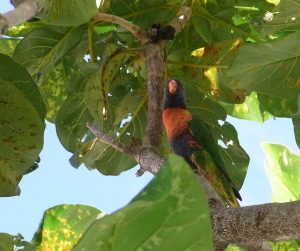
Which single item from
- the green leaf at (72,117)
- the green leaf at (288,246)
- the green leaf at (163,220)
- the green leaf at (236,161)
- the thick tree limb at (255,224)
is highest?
the green leaf at (72,117)

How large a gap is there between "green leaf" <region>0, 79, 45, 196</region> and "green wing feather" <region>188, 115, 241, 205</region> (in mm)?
1072

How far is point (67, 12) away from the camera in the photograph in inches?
73.9

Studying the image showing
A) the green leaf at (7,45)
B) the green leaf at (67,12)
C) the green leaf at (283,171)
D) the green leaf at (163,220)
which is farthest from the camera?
the green leaf at (7,45)

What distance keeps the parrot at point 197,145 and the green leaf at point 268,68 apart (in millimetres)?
509

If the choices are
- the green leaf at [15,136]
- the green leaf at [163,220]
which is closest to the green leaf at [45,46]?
the green leaf at [15,136]

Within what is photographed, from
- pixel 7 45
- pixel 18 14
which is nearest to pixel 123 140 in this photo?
pixel 7 45

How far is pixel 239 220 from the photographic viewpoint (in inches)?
34.5

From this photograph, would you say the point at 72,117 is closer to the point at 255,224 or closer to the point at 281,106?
the point at 281,106

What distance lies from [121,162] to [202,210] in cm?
182

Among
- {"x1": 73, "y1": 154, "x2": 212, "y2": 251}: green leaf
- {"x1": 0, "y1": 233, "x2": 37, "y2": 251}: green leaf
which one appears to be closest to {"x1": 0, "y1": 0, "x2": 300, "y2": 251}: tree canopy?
{"x1": 0, "y1": 233, "x2": 37, "y2": 251}: green leaf

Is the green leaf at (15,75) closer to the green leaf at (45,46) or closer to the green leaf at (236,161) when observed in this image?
the green leaf at (45,46)

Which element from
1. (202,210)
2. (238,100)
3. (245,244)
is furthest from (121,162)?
(202,210)

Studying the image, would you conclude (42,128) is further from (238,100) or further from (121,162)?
(238,100)

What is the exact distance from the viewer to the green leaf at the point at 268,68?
2.00 metres
